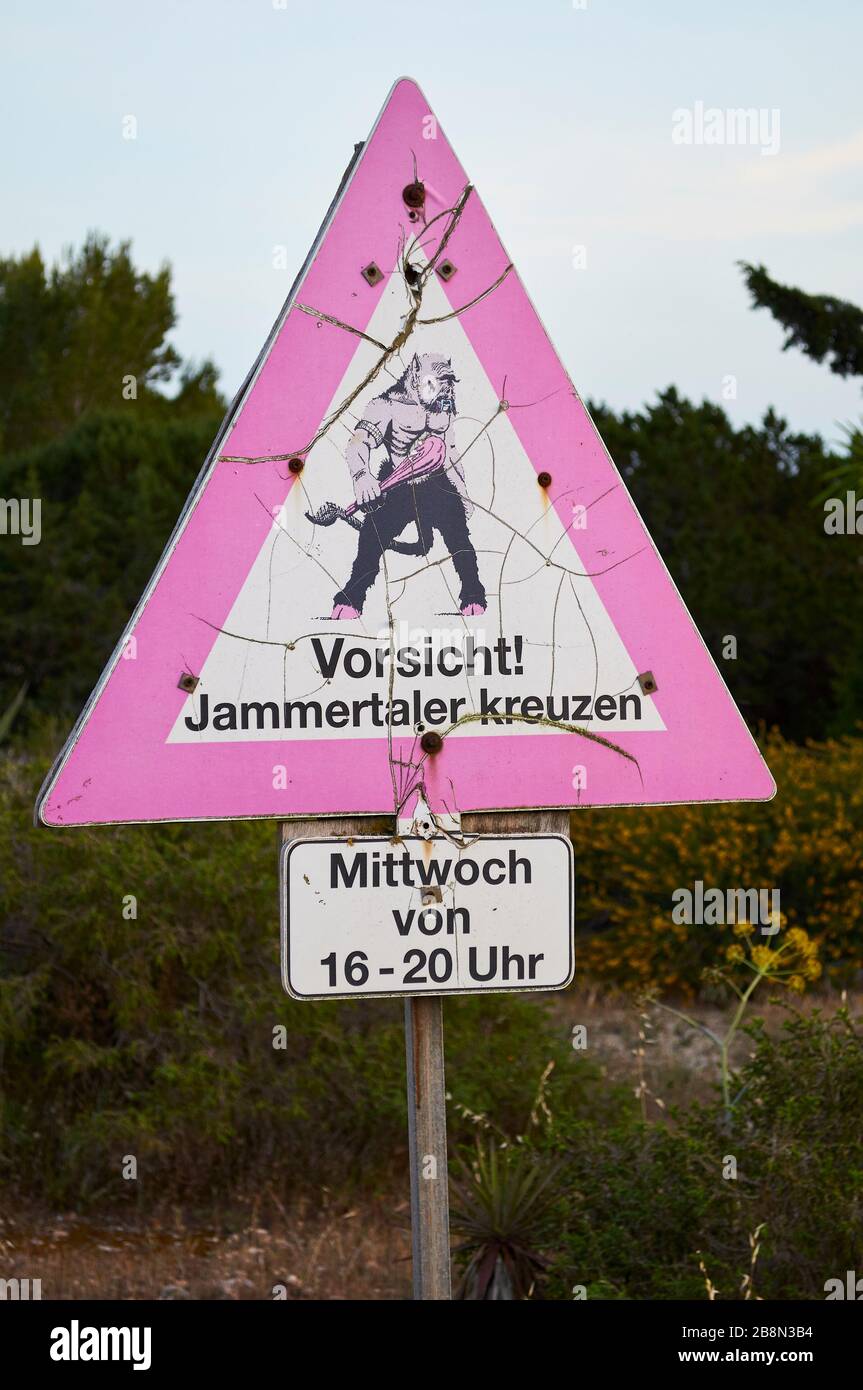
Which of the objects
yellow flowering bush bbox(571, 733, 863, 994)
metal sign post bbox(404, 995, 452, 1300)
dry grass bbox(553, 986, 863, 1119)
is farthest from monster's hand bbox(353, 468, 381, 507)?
yellow flowering bush bbox(571, 733, 863, 994)

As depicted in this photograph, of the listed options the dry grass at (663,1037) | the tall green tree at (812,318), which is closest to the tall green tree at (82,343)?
the tall green tree at (812,318)

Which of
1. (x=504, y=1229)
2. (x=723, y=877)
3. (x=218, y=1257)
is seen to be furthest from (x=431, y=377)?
(x=723, y=877)

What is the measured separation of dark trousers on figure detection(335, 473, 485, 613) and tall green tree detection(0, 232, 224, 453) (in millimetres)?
28970

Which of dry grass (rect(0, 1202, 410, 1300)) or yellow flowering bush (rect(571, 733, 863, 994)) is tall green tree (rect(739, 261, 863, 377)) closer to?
yellow flowering bush (rect(571, 733, 863, 994))

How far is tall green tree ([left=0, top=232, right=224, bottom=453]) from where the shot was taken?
3161 cm

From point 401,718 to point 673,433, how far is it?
1286cm

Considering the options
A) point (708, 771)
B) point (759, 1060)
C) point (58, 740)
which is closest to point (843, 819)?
point (58, 740)

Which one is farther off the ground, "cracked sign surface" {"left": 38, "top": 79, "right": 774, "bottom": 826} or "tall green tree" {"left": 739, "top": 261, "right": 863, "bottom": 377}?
"tall green tree" {"left": 739, "top": 261, "right": 863, "bottom": 377}

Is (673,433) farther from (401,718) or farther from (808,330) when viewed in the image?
(401,718)

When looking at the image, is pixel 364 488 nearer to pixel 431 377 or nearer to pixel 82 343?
pixel 431 377

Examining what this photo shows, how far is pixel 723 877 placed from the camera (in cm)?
810

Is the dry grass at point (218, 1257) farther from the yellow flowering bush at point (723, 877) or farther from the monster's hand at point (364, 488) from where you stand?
the yellow flowering bush at point (723, 877)

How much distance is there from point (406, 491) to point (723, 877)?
6399 mm

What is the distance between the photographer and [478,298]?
2.11 m
